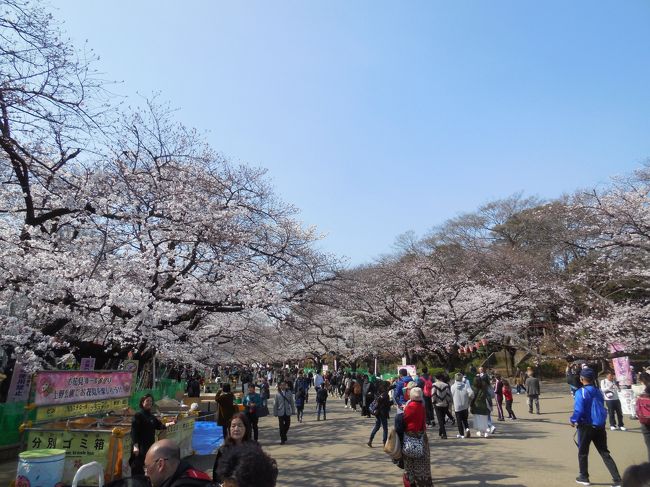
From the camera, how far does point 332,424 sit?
13523 mm

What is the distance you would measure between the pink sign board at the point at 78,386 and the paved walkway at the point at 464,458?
1569mm

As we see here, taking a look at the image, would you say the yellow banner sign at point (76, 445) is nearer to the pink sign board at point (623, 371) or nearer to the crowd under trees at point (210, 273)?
the crowd under trees at point (210, 273)

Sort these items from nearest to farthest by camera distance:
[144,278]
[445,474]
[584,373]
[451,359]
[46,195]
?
[584,373]
[445,474]
[46,195]
[144,278]
[451,359]

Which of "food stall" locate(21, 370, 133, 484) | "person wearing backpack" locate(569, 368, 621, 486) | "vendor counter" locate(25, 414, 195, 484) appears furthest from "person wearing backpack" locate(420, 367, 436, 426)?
"vendor counter" locate(25, 414, 195, 484)

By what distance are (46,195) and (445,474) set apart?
31.6 ft

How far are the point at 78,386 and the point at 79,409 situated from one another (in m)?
0.40

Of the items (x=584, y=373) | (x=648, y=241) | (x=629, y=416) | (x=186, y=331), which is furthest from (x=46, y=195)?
(x=648, y=241)

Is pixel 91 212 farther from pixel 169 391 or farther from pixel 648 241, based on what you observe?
pixel 648 241

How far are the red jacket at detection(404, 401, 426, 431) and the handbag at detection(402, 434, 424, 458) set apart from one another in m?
0.11

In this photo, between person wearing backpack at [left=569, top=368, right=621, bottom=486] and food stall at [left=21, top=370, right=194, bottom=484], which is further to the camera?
food stall at [left=21, top=370, right=194, bottom=484]

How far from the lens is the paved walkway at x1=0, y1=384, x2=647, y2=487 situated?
646cm

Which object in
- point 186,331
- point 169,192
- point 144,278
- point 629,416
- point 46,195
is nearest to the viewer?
point 46,195

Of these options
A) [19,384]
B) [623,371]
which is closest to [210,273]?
[19,384]

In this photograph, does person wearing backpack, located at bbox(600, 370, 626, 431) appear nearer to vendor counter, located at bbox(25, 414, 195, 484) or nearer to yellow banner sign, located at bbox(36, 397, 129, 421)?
vendor counter, located at bbox(25, 414, 195, 484)
